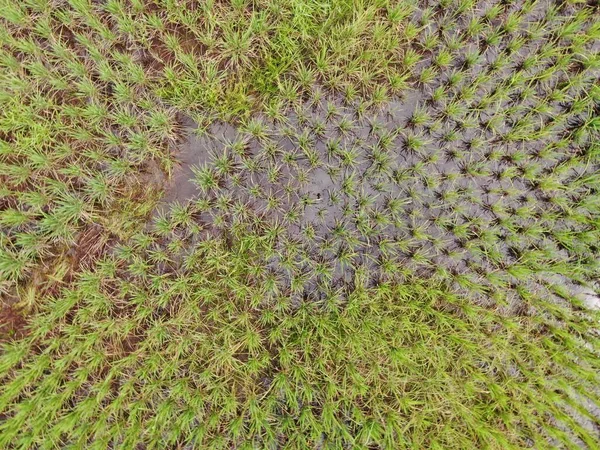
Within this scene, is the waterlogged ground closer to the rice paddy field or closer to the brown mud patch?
the rice paddy field

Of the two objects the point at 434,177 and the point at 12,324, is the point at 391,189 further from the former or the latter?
the point at 12,324

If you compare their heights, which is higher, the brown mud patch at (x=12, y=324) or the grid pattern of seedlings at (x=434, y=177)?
the grid pattern of seedlings at (x=434, y=177)

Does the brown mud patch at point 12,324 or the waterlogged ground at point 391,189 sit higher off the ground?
A: the waterlogged ground at point 391,189

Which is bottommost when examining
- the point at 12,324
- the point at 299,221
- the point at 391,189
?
the point at 12,324

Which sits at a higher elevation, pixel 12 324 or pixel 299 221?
pixel 299 221

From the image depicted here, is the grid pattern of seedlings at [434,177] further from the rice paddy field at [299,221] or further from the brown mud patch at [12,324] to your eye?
the brown mud patch at [12,324]

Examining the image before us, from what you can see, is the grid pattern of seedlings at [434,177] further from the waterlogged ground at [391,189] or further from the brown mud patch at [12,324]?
the brown mud patch at [12,324]

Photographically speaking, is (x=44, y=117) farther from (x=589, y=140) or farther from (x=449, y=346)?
(x=589, y=140)

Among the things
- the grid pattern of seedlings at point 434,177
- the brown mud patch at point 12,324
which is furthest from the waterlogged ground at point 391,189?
the brown mud patch at point 12,324

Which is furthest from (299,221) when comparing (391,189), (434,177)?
(434,177)
